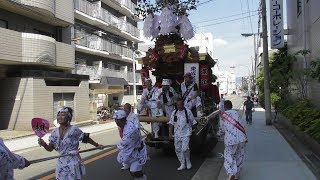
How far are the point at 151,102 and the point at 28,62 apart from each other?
501 inches

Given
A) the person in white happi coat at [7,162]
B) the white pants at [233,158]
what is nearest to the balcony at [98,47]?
the white pants at [233,158]

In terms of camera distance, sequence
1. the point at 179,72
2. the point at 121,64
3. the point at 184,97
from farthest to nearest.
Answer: the point at 121,64 < the point at 179,72 < the point at 184,97

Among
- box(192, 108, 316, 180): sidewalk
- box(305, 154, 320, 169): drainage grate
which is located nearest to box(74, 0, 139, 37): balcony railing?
box(192, 108, 316, 180): sidewalk

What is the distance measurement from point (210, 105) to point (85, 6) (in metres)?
22.4

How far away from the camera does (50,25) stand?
27.6m

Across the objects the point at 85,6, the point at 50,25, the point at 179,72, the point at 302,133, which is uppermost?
the point at 85,6

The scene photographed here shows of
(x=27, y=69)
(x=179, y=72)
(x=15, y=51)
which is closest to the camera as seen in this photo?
(x=179, y=72)

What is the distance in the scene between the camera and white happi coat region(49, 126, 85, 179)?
20.6 ft

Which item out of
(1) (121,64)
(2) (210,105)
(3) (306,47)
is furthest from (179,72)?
(1) (121,64)

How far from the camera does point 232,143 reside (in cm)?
852

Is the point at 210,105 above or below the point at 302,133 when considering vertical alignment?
above

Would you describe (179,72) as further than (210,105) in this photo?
No

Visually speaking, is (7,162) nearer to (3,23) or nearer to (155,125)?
(155,125)

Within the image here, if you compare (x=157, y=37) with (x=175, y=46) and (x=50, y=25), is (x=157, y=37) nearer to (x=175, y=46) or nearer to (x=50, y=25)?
(x=175, y=46)
